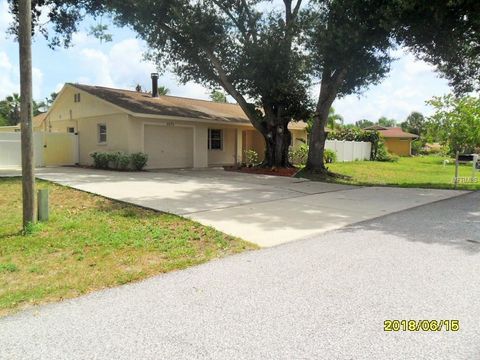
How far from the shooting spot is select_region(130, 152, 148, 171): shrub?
17297 millimetres

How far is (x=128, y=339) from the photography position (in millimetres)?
3057

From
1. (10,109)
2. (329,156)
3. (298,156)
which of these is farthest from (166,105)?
(10,109)

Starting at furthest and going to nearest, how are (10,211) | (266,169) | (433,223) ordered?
1. (266,169)
2. (10,211)
3. (433,223)

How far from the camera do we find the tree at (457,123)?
29859mm

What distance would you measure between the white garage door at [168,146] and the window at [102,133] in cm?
245

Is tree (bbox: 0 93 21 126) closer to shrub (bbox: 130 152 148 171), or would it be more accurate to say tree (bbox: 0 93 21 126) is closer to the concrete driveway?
shrub (bbox: 130 152 148 171)

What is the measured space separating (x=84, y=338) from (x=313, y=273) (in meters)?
2.53

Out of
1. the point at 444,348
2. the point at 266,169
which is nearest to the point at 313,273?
the point at 444,348

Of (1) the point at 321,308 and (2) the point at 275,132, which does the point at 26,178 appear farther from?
(2) the point at 275,132

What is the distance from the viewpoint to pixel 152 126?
61.5ft

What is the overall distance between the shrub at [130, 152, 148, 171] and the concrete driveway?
385 centimetres

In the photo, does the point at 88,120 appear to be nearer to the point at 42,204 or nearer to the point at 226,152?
the point at 226,152

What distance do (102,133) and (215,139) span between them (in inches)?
233

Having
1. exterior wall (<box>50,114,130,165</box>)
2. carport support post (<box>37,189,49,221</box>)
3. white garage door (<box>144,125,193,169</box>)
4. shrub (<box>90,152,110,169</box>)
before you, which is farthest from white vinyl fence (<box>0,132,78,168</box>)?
carport support post (<box>37,189,49,221</box>)
